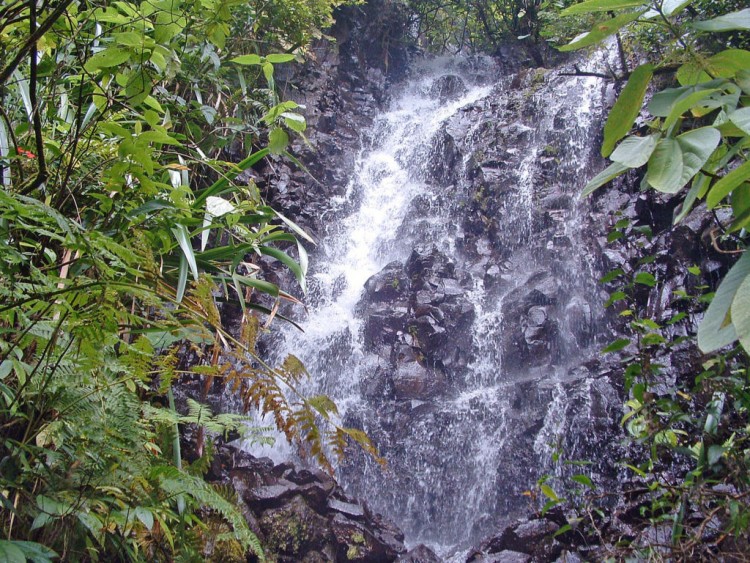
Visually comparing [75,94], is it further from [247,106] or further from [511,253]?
[511,253]

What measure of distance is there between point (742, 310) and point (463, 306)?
6806 mm

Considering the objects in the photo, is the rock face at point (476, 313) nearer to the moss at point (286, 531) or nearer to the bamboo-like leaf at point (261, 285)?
the moss at point (286, 531)

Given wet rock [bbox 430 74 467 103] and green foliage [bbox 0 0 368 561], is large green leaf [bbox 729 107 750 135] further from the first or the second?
wet rock [bbox 430 74 467 103]

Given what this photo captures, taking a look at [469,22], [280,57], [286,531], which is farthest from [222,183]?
[469,22]

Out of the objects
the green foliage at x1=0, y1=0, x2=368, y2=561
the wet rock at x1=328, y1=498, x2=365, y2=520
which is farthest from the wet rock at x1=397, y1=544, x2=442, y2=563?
the green foliage at x1=0, y1=0, x2=368, y2=561

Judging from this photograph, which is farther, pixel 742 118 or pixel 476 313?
pixel 476 313

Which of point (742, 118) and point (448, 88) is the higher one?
point (448, 88)

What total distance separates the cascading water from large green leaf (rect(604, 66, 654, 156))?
4524 millimetres

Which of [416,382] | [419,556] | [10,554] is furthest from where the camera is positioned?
[416,382]

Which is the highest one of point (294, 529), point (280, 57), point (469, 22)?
point (469, 22)

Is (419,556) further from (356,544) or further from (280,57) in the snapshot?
(280,57)

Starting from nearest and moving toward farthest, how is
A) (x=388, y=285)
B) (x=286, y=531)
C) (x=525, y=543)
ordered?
(x=286, y=531), (x=525, y=543), (x=388, y=285)

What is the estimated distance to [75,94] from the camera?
6.97 feet

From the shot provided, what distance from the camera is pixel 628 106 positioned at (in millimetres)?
648
